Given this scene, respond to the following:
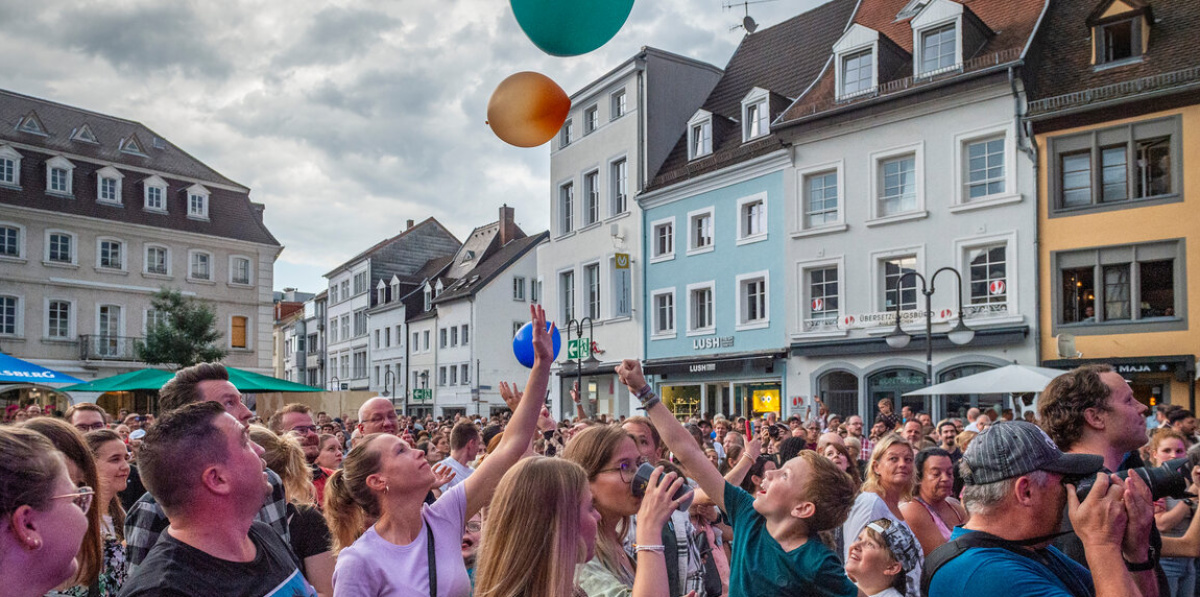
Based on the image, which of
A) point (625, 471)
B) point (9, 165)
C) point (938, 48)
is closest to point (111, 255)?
point (9, 165)

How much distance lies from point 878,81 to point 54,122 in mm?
37613

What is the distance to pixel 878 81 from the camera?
24000 millimetres

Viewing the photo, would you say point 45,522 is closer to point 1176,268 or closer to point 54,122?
point 1176,268

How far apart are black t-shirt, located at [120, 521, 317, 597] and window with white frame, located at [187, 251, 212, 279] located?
43.5 meters

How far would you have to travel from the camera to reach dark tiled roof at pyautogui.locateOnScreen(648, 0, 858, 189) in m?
28.3

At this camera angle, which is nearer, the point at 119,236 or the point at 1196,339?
the point at 1196,339

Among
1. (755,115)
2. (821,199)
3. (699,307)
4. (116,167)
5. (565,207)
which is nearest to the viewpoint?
(821,199)

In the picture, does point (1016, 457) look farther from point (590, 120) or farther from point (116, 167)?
point (116, 167)

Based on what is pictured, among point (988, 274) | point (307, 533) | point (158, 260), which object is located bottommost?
point (307, 533)

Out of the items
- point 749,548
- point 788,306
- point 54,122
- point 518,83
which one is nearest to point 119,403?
point 54,122

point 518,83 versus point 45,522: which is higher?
point 518,83

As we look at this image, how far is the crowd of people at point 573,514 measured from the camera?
8.40ft

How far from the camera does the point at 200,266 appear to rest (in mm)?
42625

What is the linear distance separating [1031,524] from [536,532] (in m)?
1.54
